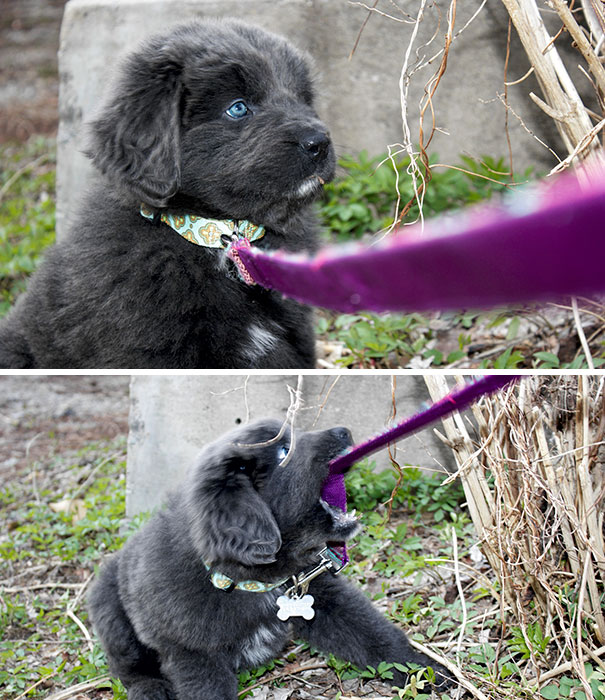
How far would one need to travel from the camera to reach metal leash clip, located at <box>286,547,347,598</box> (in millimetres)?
2371

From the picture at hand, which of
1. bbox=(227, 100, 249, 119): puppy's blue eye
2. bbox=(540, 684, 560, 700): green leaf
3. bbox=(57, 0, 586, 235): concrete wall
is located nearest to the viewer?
bbox=(540, 684, 560, 700): green leaf

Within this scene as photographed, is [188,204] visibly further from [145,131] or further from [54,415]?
[54,415]

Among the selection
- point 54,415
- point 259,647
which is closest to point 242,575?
point 259,647

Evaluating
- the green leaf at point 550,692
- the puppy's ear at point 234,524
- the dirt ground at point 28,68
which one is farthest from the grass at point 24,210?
the green leaf at point 550,692

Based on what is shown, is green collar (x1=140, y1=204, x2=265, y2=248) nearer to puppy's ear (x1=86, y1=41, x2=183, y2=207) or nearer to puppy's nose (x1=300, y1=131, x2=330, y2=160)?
puppy's ear (x1=86, y1=41, x2=183, y2=207)

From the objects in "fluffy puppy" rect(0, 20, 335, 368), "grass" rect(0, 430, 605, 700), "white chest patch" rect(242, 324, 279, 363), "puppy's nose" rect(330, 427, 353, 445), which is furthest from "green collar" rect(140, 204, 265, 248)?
"grass" rect(0, 430, 605, 700)

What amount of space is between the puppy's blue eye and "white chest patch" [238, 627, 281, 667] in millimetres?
1672

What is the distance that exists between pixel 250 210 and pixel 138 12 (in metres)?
2.37

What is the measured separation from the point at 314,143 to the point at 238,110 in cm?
34

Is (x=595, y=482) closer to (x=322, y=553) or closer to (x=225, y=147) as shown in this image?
(x=322, y=553)

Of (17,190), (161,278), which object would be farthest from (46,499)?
(17,190)

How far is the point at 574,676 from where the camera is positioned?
92.9 inches

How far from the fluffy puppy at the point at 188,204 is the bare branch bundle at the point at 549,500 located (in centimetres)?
74

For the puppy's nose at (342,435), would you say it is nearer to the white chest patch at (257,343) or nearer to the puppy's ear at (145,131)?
the white chest patch at (257,343)
